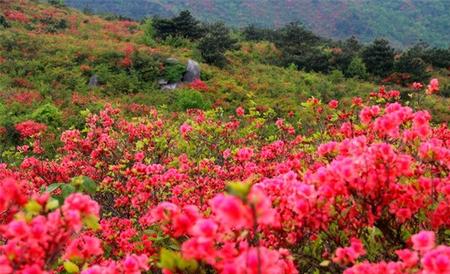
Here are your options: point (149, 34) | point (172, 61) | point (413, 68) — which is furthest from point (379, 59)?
point (149, 34)

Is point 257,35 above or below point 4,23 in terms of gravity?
below

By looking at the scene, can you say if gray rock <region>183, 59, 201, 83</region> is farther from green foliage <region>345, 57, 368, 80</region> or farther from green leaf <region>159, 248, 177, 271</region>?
green leaf <region>159, 248, 177, 271</region>

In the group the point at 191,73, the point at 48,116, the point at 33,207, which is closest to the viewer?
the point at 33,207

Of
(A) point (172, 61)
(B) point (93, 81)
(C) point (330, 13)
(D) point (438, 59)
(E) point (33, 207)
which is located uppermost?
(E) point (33, 207)

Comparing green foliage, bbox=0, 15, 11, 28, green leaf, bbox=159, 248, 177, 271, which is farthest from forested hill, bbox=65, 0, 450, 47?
green leaf, bbox=159, 248, 177, 271

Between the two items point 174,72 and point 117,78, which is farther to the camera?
point 174,72

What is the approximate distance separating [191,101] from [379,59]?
12797 mm

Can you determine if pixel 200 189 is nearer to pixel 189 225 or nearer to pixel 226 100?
pixel 189 225

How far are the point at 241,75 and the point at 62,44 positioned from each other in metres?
7.98

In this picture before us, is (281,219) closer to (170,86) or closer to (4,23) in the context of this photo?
(170,86)

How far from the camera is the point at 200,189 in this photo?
18.5ft

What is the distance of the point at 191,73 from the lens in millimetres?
19828

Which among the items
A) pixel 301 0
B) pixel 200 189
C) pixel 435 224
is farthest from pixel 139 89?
pixel 301 0

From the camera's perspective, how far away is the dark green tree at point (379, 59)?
25.1 m
